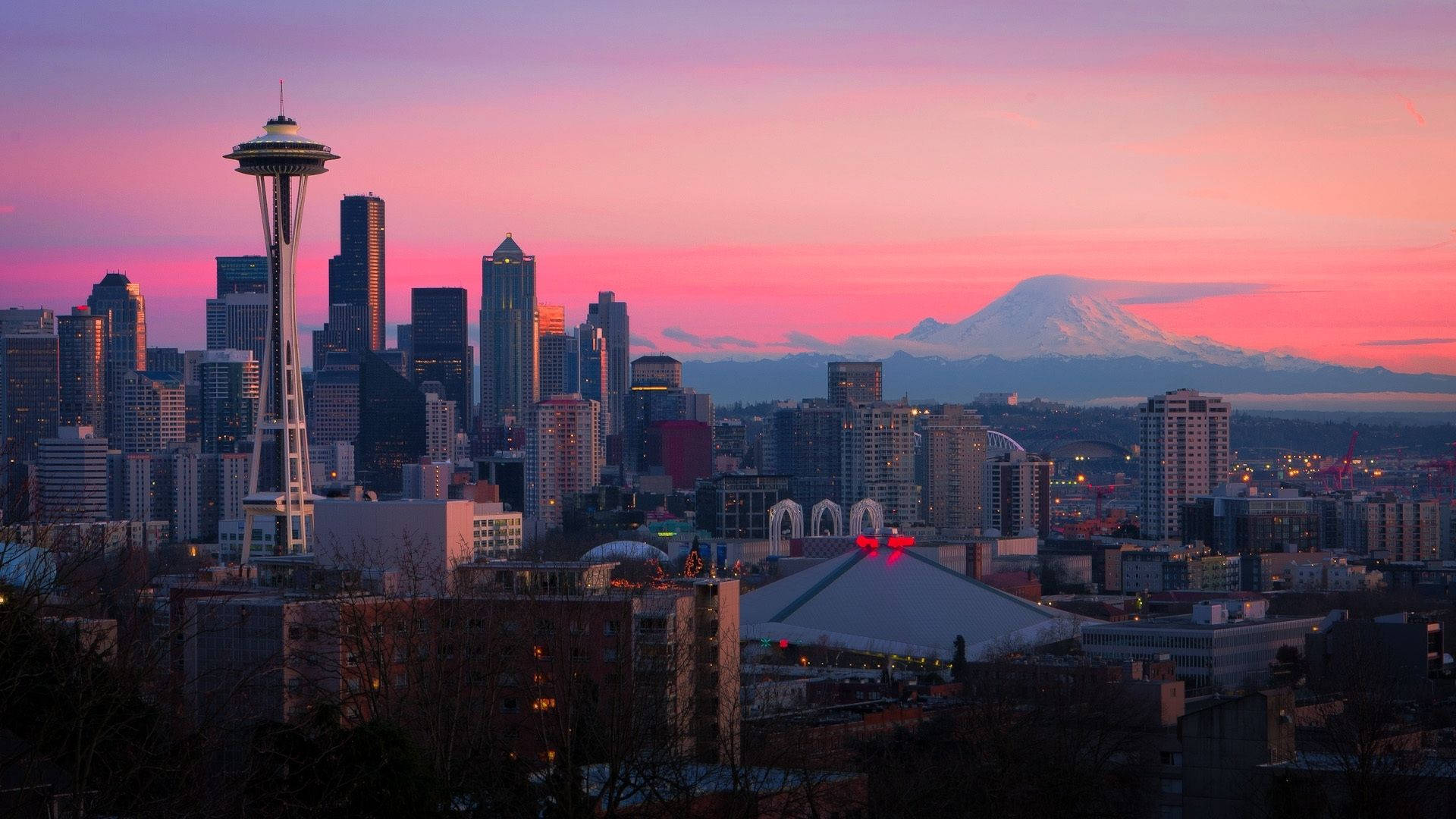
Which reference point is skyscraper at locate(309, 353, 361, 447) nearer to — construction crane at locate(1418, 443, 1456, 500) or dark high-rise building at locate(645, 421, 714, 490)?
dark high-rise building at locate(645, 421, 714, 490)

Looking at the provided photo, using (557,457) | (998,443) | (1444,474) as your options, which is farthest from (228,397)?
(1444,474)

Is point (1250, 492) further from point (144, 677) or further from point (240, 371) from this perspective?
point (144, 677)

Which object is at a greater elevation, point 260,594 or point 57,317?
point 57,317

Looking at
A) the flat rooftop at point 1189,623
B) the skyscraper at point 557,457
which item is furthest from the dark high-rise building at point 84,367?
the flat rooftop at point 1189,623

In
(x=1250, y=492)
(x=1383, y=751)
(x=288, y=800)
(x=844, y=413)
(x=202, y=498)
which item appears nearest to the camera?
(x=288, y=800)

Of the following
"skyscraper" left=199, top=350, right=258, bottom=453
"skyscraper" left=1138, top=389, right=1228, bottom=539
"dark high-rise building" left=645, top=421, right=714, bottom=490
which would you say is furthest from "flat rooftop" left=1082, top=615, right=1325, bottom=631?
"dark high-rise building" left=645, top=421, right=714, bottom=490

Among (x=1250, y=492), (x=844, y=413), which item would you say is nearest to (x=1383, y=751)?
(x=1250, y=492)

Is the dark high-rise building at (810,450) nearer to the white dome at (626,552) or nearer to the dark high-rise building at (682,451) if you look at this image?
the dark high-rise building at (682,451)
